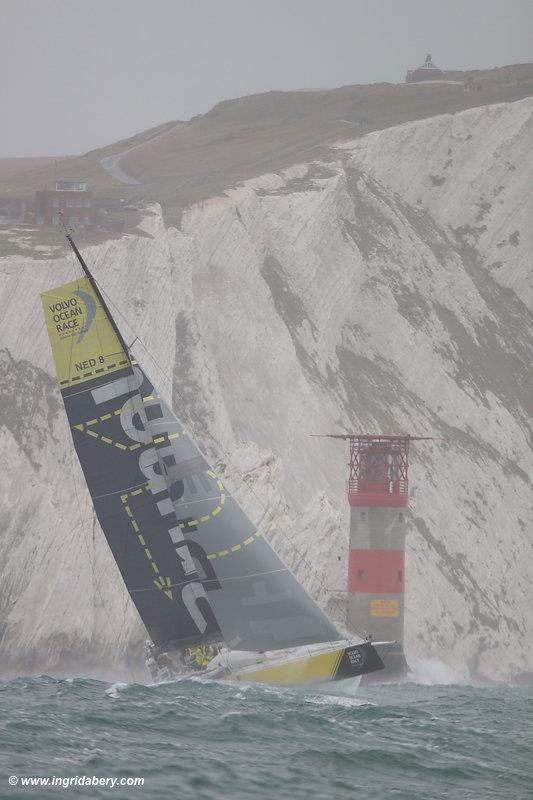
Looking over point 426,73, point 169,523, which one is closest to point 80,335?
point 169,523

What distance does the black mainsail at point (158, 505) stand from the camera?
1533 inches

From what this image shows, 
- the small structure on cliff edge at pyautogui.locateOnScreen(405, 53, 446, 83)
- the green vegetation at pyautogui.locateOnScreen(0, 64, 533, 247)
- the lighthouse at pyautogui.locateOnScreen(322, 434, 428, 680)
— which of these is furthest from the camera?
the small structure on cliff edge at pyautogui.locateOnScreen(405, 53, 446, 83)

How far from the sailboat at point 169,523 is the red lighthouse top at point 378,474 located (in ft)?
67.1

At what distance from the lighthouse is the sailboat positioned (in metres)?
18.9

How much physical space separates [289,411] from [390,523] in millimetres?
17705

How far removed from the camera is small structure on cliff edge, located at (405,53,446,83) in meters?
133

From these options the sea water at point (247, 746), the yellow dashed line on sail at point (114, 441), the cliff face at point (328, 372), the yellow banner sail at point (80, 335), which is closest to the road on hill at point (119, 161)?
the cliff face at point (328, 372)

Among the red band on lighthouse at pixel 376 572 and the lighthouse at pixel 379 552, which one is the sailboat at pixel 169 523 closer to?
the lighthouse at pixel 379 552

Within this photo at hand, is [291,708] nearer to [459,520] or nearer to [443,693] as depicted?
[443,693]

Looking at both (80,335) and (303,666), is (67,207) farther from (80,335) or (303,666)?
(303,666)

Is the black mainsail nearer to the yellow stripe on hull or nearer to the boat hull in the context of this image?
the boat hull

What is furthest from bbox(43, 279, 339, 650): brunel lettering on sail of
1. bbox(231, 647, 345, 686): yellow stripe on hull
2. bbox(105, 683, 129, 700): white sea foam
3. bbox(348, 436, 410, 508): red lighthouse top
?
bbox(348, 436, 410, 508): red lighthouse top

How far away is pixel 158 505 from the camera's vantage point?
39281 mm

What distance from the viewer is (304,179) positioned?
9344 cm
